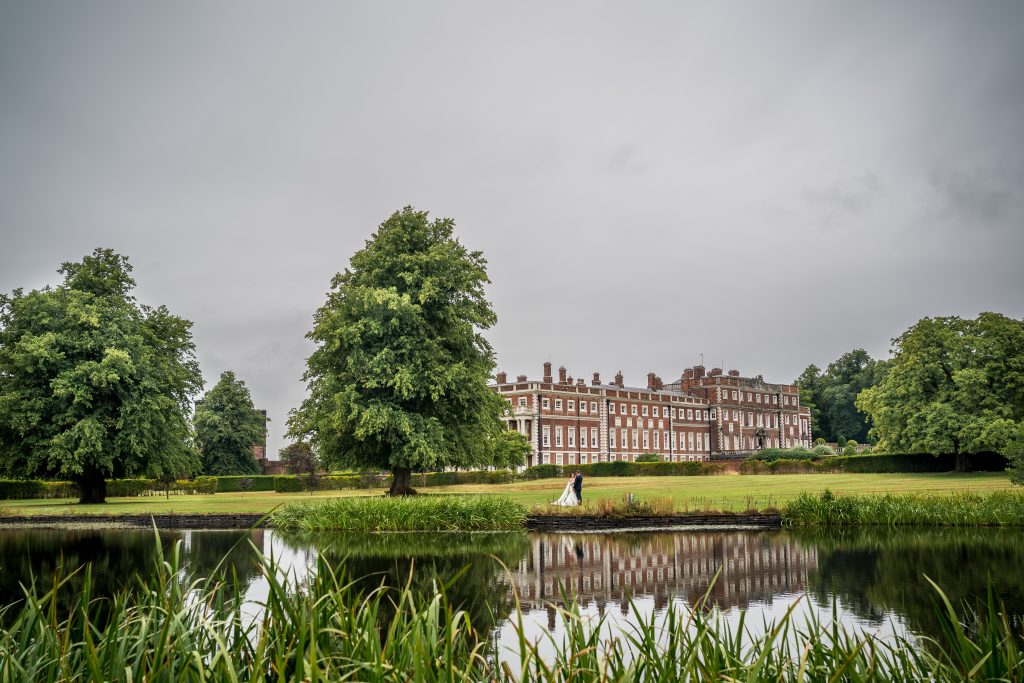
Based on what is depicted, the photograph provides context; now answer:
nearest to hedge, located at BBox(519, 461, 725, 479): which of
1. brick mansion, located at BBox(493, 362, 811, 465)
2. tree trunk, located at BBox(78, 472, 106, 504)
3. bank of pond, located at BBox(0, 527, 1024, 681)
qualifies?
brick mansion, located at BBox(493, 362, 811, 465)

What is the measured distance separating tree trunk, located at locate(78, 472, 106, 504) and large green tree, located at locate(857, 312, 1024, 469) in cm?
4416

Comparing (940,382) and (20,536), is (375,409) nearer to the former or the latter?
(20,536)

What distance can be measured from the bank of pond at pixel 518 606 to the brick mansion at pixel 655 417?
64360 millimetres

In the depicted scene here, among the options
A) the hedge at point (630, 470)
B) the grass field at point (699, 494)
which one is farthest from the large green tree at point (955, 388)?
the hedge at point (630, 470)

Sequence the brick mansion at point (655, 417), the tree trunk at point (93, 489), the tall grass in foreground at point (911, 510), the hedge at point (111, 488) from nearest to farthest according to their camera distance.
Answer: the tall grass in foreground at point (911, 510), the tree trunk at point (93, 489), the hedge at point (111, 488), the brick mansion at point (655, 417)

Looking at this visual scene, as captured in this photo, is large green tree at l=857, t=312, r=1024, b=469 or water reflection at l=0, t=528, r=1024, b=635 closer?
water reflection at l=0, t=528, r=1024, b=635

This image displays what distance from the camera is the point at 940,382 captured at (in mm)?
55219

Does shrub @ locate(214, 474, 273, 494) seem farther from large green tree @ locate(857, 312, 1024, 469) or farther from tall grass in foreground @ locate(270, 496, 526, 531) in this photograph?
large green tree @ locate(857, 312, 1024, 469)

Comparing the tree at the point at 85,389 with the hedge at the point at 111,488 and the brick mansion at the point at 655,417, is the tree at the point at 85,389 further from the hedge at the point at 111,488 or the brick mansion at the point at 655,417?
the brick mansion at the point at 655,417

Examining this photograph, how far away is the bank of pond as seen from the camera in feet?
14.6

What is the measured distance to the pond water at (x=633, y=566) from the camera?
11.6 m

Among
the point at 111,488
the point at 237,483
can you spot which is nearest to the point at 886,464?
the point at 237,483

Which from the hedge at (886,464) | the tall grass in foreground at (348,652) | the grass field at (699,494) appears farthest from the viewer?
the hedge at (886,464)

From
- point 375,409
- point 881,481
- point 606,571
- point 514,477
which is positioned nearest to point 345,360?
point 375,409
